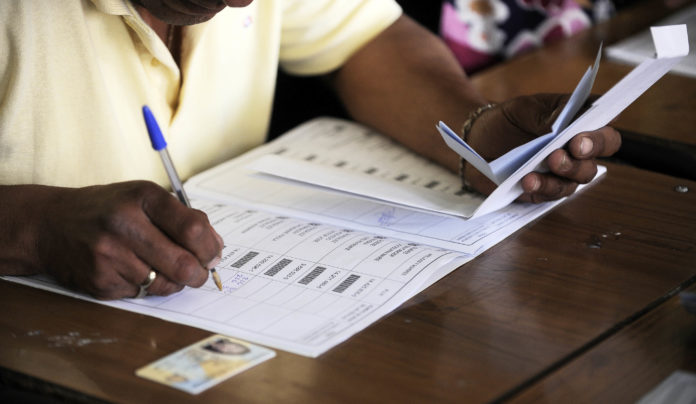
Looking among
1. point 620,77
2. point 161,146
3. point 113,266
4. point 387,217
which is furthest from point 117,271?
point 620,77

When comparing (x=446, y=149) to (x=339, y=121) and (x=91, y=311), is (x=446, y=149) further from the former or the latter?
(x=91, y=311)

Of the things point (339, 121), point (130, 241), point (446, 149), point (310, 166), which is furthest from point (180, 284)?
point (339, 121)

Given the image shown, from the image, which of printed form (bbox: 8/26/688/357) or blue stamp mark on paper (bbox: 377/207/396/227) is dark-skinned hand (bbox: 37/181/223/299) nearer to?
printed form (bbox: 8/26/688/357)

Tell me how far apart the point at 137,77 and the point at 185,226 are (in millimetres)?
443

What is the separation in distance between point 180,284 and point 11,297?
7.7 inches

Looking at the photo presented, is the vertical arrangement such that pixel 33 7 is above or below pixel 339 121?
above

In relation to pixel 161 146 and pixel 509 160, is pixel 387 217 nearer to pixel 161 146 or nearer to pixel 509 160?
pixel 509 160

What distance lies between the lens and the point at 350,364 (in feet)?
2.59

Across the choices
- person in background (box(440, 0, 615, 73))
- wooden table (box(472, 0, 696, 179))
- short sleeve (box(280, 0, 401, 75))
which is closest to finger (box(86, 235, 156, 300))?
short sleeve (box(280, 0, 401, 75))

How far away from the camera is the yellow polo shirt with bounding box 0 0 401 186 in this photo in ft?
3.59

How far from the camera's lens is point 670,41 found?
92cm

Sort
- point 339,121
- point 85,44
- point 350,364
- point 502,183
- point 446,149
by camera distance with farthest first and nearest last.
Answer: point 339,121 → point 446,149 → point 85,44 → point 502,183 → point 350,364

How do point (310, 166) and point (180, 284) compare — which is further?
point (310, 166)

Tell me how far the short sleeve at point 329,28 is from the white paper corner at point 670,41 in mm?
695
